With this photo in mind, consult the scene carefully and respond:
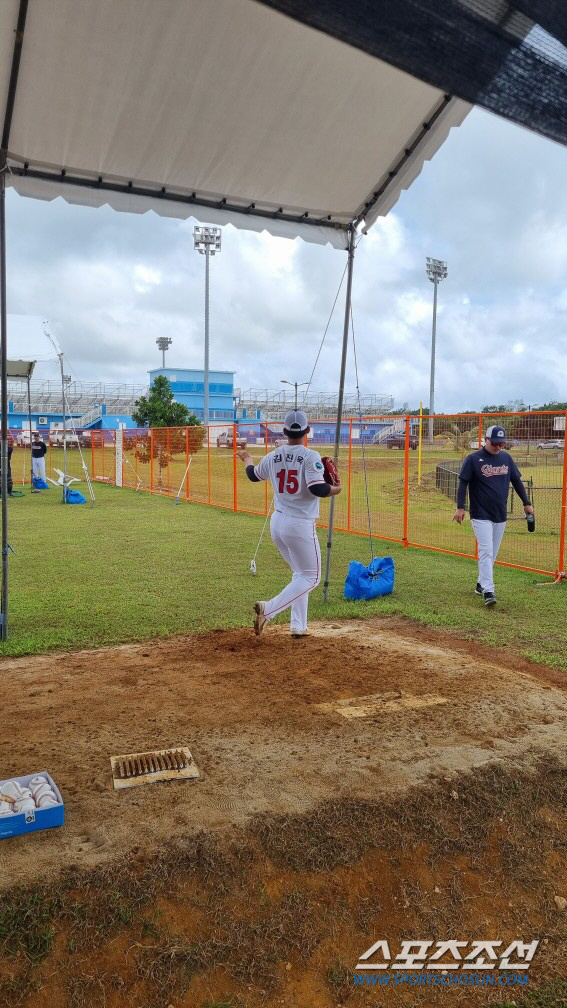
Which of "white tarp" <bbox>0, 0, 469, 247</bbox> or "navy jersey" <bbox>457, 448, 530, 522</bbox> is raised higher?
"white tarp" <bbox>0, 0, 469, 247</bbox>

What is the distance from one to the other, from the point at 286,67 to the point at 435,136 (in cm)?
152

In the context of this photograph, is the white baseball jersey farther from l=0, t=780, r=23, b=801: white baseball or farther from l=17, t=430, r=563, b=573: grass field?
l=17, t=430, r=563, b=573: grass field

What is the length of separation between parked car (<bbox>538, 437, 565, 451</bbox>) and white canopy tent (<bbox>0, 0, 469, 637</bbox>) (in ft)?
15.9

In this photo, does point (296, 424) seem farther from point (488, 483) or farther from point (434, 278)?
point (434, 278)

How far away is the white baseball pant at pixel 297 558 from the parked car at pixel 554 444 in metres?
5.20

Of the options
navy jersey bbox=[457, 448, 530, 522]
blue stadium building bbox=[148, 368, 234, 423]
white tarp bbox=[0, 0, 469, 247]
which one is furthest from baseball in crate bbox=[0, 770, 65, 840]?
blue stadium building bbox=[148, 368, 234, 423]

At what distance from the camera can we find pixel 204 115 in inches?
205

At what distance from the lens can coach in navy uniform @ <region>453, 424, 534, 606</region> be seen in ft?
27.6

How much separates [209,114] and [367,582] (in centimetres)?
567

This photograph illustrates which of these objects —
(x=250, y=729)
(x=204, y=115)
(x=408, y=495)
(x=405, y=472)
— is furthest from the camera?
(x=408, y=495)

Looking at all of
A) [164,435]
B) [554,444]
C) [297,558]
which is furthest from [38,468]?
[297,558]

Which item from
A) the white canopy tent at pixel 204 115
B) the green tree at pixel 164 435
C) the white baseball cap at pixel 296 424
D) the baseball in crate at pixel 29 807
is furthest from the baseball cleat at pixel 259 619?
the green tree at pixel 164 435

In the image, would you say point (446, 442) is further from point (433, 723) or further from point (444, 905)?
point (444, 905)

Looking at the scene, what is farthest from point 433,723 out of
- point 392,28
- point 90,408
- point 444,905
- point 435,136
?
point 90,408
